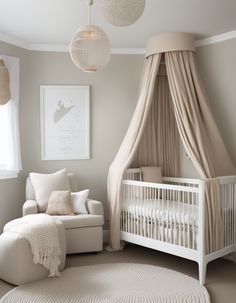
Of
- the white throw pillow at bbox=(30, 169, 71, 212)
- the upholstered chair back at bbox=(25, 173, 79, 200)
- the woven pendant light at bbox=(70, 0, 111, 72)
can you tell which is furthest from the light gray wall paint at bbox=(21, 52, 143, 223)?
the woven pendant light at bbox=(70, 0, 111, 72)

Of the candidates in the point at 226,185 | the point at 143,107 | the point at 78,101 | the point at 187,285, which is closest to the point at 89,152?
the point at 78,101

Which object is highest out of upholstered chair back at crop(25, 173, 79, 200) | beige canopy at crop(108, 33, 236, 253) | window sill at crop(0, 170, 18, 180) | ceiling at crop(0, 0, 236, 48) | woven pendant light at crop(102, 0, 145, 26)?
ceiling at crop(0, 0, 236, 48)

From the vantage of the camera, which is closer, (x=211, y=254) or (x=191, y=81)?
(x=211, y=254)

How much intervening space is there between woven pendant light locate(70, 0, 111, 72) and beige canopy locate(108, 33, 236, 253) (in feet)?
4.66

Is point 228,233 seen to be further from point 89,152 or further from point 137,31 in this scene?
point 137,31

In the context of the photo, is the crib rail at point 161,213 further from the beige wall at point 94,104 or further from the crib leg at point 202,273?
the beige wall at point 94,104

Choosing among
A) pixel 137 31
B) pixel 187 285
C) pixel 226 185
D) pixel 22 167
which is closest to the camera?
pixel 187 285

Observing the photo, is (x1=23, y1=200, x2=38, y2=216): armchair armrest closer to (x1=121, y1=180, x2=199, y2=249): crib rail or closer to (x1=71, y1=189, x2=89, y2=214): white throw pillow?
(x1=71, y1=189, x2=89, y2=214): white throw pillow

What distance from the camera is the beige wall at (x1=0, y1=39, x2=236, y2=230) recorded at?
482cm

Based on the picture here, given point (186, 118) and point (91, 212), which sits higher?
point (186, 118)

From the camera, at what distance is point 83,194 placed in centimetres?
456

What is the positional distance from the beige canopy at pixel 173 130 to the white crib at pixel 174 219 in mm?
97

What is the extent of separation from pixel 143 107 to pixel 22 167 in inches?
66.4

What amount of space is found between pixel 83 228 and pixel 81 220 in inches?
3.7
